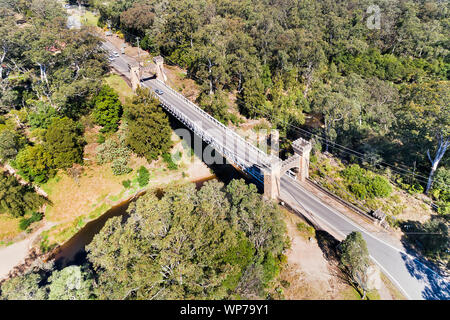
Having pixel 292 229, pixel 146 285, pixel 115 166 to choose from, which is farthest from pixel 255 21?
pixel 146 285

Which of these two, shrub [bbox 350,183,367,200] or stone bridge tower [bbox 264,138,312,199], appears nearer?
stone bridge tower [bbox 264,138,312,199]

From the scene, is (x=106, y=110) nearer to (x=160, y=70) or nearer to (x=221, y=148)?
(x=160, y=70)

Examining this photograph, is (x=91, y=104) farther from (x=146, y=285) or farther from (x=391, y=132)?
(x=391, y=132)

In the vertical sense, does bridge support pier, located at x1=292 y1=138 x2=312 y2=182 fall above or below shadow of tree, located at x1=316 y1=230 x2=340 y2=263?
above

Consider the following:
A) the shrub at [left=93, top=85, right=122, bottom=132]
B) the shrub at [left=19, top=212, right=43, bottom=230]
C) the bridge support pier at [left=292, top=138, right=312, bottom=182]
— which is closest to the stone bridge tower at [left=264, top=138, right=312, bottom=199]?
the bridge support pier at [left=292, top=138, right=312, bottom=182]

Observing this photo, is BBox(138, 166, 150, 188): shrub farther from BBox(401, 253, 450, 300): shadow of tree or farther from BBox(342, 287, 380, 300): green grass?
BBox(401, 253, 450, 300): shadow of tree

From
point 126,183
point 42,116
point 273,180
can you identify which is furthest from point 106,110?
point 273,180

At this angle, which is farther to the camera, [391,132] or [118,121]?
[118,121]

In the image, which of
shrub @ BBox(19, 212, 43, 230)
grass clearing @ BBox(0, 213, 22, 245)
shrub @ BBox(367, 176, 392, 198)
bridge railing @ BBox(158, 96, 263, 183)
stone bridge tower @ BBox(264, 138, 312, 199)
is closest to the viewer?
stone bridge tower @ BBox(264, 138, 312, 199)
